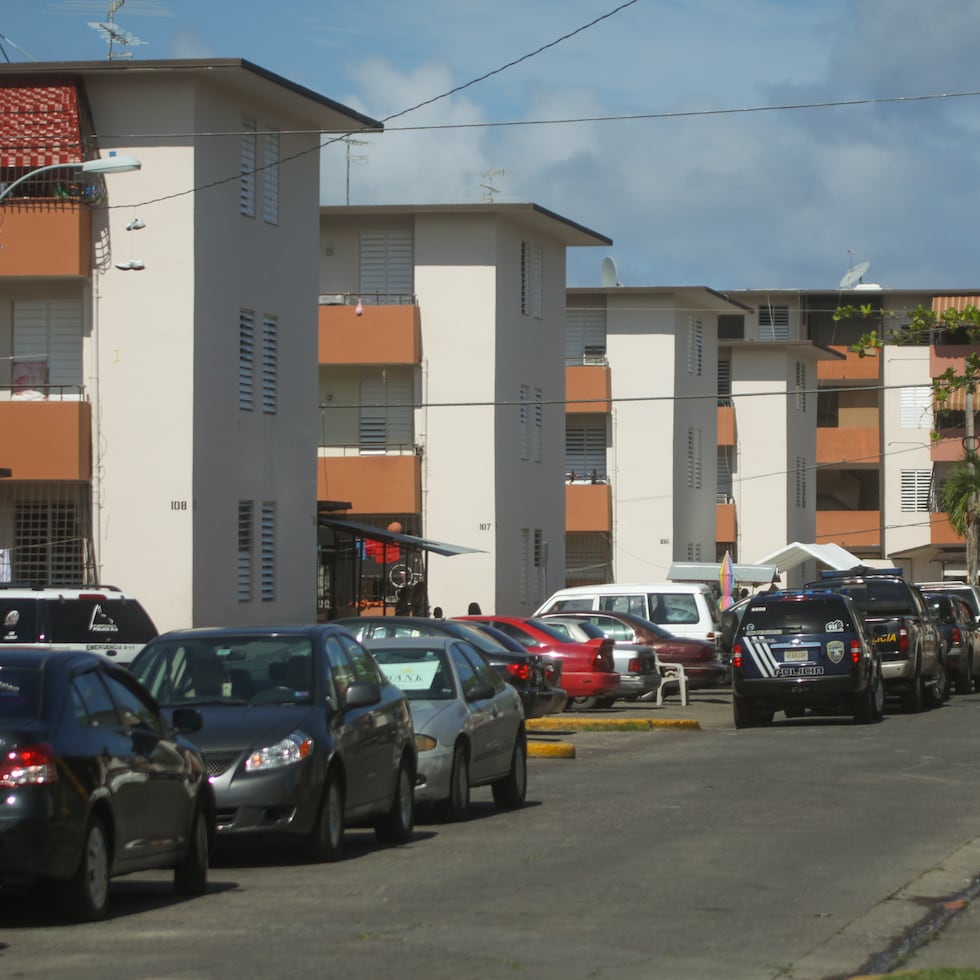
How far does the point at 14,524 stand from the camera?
35.3 m

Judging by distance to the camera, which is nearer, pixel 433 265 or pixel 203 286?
pixel 203 286

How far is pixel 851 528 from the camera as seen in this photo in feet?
258

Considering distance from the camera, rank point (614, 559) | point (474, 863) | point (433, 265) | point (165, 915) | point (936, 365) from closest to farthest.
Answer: point (165, 915), point (474, 863), point (433, 265), point (614, 559), point (936, 365)

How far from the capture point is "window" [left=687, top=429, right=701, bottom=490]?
195 feet

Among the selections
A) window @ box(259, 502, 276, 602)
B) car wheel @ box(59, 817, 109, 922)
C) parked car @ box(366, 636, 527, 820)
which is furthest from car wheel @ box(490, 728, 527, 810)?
window @ box(259, 502, 276, 602)

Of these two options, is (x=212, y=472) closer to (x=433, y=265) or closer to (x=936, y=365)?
(x=433, y=265)

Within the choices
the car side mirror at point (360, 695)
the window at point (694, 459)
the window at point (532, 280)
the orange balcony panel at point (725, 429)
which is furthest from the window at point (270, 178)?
the orange balcony panel at point (725, 429)

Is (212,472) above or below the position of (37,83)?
below

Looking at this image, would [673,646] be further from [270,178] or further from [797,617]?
[270,178]

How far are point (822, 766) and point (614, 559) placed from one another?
3657 cm

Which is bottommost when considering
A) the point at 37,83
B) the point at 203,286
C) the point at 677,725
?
the point at 677,725

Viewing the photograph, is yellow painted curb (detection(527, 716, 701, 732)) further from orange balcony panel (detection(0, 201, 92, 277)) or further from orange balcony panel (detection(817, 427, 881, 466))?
orange balcony panel (detection(817, 427, 881, 466))

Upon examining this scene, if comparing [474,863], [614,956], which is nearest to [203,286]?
[474,863]

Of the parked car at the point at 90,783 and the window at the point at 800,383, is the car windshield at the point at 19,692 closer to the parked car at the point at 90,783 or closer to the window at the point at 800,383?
the parked car at the point at 90,783
